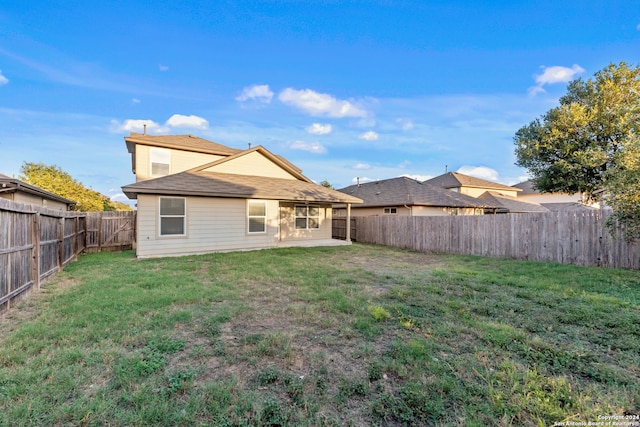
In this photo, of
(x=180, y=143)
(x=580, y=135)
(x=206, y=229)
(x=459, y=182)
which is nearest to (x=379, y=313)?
(x=206, y=229)

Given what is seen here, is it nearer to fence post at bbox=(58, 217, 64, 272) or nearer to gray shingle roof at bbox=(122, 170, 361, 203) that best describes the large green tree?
gray shingle roof at bbox=(122, 170, 361, 203)

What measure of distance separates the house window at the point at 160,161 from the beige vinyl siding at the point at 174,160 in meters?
0.13

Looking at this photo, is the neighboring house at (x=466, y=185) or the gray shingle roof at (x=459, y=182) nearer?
the neighboring house at (x=466, y=185)

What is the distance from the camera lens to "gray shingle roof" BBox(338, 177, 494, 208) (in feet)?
60.6

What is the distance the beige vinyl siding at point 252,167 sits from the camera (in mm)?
13757

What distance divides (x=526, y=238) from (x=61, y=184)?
29393 mm

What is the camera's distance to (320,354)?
316 centimetres

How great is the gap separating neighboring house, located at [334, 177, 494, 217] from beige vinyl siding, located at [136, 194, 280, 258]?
30.5 feet

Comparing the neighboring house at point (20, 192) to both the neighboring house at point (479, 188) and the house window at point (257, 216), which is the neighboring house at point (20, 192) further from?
the neighboring house at point (479, 188)

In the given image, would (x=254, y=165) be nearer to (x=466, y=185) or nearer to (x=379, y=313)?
(x=379, y=313)

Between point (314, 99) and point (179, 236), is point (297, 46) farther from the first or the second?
point (179, 236)

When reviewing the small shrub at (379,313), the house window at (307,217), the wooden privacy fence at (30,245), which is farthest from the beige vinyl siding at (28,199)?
the small shrub at (379,313)

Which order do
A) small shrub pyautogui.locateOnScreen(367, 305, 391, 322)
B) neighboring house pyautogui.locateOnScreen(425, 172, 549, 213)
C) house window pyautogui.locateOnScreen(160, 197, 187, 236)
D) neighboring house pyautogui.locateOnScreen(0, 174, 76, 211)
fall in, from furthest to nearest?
neighboring house pyautogui.locateOnScreen(425, 172, 549, 213) < house window pyautogui.locateOnScreen(160, 197, 187, 236) < neighboring house pyautogui.locateOnScreen(0, 174, 76, 211) < small shrub pyautogui.locateOnScreen(367, 305, 391, 322)

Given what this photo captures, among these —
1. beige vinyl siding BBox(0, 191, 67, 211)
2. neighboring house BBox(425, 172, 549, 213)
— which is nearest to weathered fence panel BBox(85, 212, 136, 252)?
beige vinyl siding BBox(0, 191, 67, 211)
